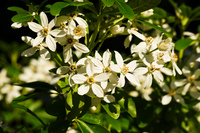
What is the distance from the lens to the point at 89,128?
935 millimetres

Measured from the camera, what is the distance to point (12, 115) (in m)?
2.11

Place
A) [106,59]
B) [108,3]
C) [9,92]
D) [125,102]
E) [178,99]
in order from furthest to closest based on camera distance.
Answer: [9,92] < [178,99] < [125,102] < [106,59] < [108,3]

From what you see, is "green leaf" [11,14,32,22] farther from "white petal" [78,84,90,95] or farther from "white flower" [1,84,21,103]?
"white flower" [1,84,21,103]

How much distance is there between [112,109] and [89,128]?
5.1 inches

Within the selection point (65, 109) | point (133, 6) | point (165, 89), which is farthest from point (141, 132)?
point (133, 6)

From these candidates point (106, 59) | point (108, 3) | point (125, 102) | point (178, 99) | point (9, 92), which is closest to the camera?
point (108, 3)

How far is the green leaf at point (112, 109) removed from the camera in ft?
3.09

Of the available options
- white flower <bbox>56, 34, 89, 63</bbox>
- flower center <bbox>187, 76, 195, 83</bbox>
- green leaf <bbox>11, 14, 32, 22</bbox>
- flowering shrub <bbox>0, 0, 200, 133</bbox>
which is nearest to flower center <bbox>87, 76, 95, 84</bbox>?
flowering shrub <bbox>0, 0, 200, 133</bbox>

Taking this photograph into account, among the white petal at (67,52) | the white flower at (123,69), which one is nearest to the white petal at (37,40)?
the white petal at (67,52)

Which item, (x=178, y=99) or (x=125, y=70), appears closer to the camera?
(x=125, y=70)

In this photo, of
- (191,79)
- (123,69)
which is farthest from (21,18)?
(191,79)

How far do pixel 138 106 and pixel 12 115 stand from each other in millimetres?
1390

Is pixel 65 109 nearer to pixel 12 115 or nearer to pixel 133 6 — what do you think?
pixel 133 6

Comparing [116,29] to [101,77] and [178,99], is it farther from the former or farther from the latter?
[178,99]
